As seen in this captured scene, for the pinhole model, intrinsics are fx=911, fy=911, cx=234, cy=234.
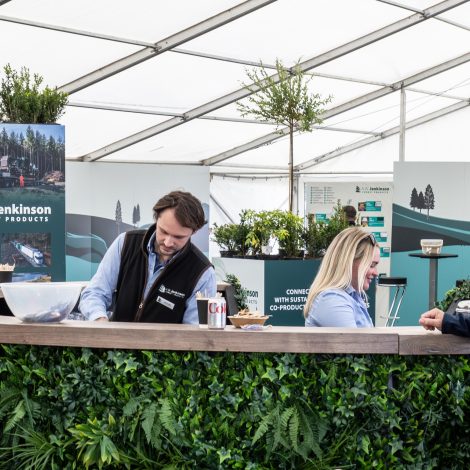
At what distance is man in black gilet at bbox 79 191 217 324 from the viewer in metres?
3.68

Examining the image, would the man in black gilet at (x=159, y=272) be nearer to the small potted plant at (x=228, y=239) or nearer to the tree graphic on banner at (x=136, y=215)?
the small potted plant at (x=228, y=239)

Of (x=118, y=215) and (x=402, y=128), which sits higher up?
(x=402, y=128)

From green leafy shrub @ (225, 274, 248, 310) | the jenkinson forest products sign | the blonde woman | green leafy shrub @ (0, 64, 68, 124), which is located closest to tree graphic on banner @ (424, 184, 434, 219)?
green leafy shrub @ (225, 274, 248, 310)

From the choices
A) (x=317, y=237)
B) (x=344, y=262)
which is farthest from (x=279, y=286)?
(x=344, y=262)

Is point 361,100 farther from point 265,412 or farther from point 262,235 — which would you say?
point 265,412

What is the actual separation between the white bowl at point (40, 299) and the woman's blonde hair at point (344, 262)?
0.92m

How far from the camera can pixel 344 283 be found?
3.50 m

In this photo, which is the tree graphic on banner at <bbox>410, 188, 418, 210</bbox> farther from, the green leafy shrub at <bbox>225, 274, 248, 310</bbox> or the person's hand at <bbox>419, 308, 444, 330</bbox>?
the person's hand at <bbox>419, 308, 444, 330</bbox>

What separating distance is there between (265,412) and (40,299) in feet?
2.96

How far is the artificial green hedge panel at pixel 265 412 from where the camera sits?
3.09m

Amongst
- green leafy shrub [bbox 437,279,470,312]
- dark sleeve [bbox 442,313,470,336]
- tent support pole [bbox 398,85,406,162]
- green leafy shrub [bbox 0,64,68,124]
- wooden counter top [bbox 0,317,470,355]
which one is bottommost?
green leafy shrub [bbox 437,279,470,312]

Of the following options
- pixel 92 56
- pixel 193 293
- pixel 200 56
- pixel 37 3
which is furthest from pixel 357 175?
pixel 193 293

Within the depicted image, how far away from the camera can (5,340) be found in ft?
10.8

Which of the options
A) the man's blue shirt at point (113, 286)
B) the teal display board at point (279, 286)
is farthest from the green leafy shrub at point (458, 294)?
the teal display board at point (279, 286)
